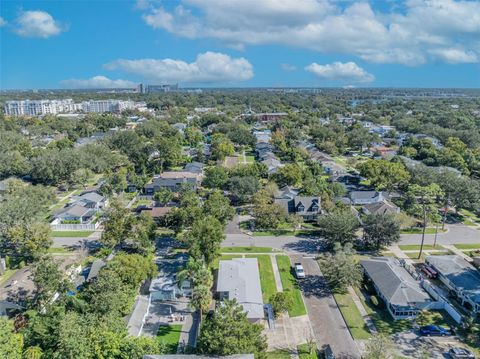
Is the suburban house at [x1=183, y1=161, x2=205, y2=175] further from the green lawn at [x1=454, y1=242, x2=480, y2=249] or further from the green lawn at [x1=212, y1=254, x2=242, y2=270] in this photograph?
the green lawn at [x1=454, y1=242, x2=480, y2=249]

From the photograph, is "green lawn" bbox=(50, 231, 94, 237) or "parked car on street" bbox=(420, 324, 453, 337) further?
"green lawn" bbox=(50, 231, 94, 237)

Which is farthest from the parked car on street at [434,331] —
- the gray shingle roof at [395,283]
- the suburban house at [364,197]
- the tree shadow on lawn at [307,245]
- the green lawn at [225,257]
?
the suburban house at [364,197]

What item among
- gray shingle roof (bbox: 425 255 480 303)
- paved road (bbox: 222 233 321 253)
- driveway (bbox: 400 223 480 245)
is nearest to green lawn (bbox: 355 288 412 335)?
gray shingle roof (bbox: 425 255 480 303)

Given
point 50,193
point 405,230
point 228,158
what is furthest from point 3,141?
point 405,230

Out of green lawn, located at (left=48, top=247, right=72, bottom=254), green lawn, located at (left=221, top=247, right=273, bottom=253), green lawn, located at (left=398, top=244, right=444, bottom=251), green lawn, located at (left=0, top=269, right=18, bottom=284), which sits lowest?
green lawn, located at (left=0, top=269, right=18, bottom=284)

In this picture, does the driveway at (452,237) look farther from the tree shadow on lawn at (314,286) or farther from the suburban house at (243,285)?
the suburban house at (243,285)

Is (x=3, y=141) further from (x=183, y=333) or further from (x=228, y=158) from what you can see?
(x=183, y=333)
